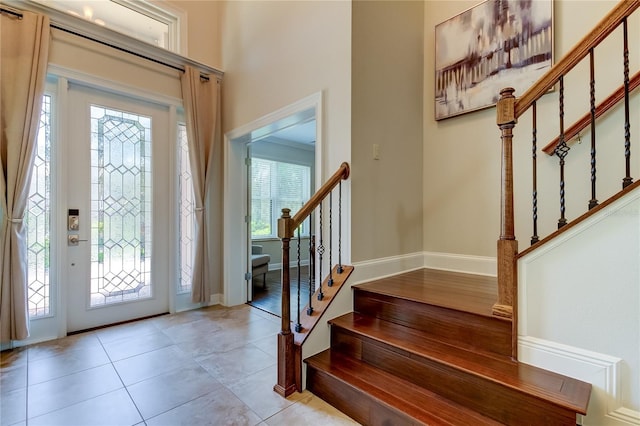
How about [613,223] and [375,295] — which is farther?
[375,295]

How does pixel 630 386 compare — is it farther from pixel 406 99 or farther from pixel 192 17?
pixel 192 17

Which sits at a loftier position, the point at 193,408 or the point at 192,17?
the point at 192,17

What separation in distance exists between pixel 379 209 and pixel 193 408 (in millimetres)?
1906

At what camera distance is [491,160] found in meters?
2.65

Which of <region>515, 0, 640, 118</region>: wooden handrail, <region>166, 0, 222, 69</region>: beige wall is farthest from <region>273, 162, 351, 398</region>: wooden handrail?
<region>166, 0, 222, 69</region>: beige wall

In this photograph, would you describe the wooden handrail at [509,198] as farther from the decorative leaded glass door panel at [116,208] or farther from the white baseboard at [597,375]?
the decorative leaded glass door panel at [116,208]

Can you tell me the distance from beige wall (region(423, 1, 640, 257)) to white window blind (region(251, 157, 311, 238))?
3582 millimetres

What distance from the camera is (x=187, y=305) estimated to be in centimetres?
352

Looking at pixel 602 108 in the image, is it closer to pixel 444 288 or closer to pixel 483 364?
pixel 444 288

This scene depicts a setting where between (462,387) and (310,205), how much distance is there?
132cm

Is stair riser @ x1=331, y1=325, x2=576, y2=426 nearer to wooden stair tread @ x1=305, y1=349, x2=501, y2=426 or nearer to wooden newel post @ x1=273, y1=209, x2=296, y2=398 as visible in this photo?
wooden stair tread @ x1=305, y1=349, x2=501, y2=426

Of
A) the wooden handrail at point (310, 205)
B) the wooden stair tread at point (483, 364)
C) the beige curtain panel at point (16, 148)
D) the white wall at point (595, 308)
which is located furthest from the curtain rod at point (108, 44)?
the white wall at point (595, 308)

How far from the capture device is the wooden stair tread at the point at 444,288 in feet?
6.00

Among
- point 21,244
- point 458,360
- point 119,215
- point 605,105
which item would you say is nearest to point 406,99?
point 605,105
